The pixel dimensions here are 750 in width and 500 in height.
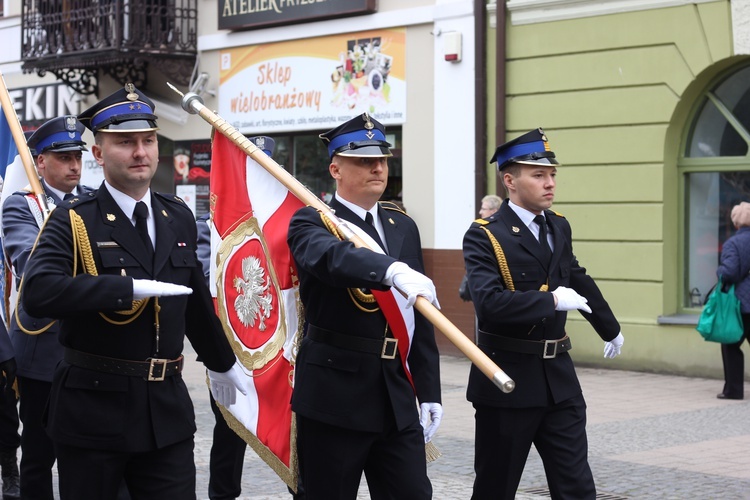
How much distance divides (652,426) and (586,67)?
489 cm

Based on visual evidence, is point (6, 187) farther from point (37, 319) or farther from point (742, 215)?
point (742, 215)

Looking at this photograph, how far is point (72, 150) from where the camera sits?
703cm

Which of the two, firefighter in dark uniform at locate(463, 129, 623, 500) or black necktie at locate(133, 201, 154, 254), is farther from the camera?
firefighter in dark uniform at locate(463, 129, 623, 500)

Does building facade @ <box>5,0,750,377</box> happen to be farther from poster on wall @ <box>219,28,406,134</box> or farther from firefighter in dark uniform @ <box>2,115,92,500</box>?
firefighter in dark uniform @ <box>2,115,92,500</box>

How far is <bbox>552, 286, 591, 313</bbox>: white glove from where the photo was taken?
531 centimetres

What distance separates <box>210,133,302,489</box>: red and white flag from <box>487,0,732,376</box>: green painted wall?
751 cm

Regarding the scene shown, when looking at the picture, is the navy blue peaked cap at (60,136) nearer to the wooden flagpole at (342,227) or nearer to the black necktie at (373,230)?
the wooden flagpole at (342,227)

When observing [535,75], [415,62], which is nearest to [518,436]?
[535,75]

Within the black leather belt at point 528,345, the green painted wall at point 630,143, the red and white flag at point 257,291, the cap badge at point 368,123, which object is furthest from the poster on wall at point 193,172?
the cap badge at point 368,123

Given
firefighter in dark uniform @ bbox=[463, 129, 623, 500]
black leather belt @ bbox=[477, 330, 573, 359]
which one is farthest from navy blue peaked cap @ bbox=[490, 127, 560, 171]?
black leather belt @ bbox=[477, 330, 573, 359]

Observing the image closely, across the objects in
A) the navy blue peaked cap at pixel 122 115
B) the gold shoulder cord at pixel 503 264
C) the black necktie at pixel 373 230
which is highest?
the navy blue peaked cap at pixel 122 115

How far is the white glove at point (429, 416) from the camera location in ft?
17.2

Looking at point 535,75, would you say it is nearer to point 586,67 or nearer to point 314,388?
point 586,67

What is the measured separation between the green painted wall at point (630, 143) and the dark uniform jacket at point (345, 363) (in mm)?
8104
